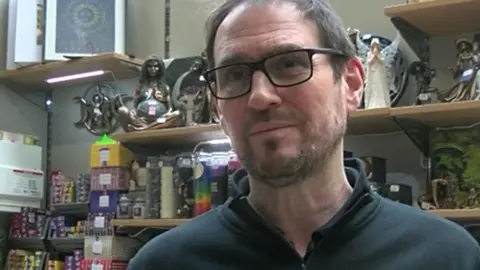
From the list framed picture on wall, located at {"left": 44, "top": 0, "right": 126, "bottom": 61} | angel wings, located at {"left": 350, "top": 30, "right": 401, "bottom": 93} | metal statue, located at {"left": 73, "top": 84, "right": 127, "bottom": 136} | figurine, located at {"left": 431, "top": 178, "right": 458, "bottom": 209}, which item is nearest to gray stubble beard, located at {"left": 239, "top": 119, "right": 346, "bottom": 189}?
figurine, located at {"left": 431, "top": 178, "right": 458, "bottom": 209}

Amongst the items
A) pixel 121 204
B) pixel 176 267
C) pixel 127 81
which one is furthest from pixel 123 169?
pixel 176 267

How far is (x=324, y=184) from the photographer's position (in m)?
1.09

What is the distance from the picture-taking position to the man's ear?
114cm

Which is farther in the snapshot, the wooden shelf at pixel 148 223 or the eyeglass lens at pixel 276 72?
the wooden shelf at pixel 148 223

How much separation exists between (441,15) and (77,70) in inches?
60.1

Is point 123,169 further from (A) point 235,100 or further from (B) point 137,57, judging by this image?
(A) point 235,100

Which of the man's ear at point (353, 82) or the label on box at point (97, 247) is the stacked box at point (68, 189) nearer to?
the label on box at point (97, 247)

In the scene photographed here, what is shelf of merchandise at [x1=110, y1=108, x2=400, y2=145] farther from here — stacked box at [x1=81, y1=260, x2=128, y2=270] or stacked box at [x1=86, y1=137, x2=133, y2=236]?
stacked box at [x1=81, y1=260, x2=128, y2=270]

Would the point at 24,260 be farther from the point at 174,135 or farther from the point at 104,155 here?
the point at 174,135

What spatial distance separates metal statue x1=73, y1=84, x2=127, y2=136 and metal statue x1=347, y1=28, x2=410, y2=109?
44.8 inches

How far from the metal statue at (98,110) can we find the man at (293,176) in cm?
207

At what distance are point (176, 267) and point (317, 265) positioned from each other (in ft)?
0.68

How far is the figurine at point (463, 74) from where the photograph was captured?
2184 millimetres

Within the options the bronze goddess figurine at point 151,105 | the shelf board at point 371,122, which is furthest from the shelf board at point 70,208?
the shelf board at point 371,122
